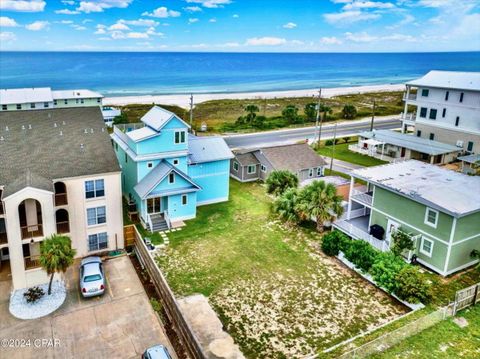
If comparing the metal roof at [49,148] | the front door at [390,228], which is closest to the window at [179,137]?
the metal roof at [49,148]

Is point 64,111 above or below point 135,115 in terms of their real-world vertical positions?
above

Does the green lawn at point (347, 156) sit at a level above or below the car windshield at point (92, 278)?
above

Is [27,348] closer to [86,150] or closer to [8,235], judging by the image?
[8,235]

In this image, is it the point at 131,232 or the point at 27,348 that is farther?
the point at 131,232

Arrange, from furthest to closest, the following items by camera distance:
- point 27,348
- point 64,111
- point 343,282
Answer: point 64,111, point 343,282, point 27,348

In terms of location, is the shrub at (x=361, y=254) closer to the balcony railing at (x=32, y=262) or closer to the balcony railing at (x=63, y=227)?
the balcony railing at (x=63, y=227)

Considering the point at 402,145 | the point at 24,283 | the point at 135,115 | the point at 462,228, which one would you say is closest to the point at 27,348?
the point at 24,283
